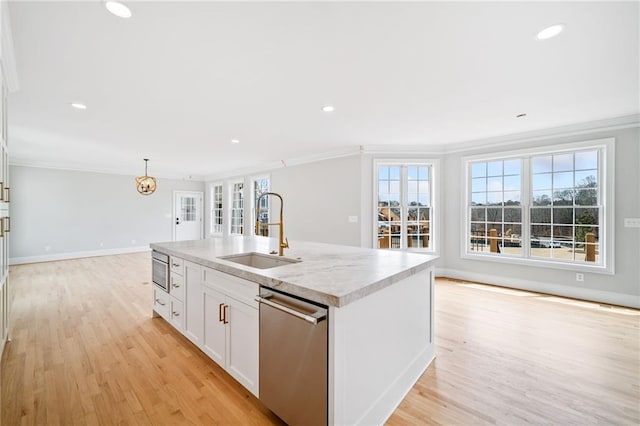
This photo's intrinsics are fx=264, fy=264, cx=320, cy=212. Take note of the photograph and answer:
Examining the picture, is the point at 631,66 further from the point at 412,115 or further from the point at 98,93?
the point at 98,93

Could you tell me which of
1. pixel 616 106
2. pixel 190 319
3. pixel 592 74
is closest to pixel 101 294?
pixel 190 319

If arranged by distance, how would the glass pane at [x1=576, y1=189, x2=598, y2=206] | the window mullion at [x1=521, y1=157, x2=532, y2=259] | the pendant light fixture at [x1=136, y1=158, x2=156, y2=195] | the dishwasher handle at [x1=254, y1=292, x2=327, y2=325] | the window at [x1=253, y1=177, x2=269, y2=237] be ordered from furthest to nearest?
the window at [x1=253, y1=177, x2=269, y2=237] → the pendant light fixture at [x1=136, y1=158, x2=156, y2=195] → the window mullion at [x1=521, y1=157, x2=532, y2=259] → the glass pane at [x1=576, y1=189, x2=598, y2=206] → the dishwasher handle at [x1=254, y1=292, x2=327, y2=325]

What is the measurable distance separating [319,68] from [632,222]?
4.45m

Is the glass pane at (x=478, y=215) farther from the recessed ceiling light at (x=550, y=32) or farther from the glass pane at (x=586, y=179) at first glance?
the recessed ceiling light at (x=550, y=32)

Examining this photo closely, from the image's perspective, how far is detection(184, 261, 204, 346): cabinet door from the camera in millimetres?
2199

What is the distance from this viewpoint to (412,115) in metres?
3.47

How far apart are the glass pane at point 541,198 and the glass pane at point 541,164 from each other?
0.35 meters

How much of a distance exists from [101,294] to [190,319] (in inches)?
107

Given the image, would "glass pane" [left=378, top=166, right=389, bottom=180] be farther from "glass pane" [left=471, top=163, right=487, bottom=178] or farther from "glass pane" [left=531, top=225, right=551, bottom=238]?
"glass pane" [left=531, top=225, right=551, bottom=238]

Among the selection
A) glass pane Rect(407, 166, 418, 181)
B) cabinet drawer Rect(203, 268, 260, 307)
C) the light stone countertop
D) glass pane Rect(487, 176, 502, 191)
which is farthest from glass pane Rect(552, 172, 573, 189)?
cabinet drawer Rect(203, 268, 260, 307)

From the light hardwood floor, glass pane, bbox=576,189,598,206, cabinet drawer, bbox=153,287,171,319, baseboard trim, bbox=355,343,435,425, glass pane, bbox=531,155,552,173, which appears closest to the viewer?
baseboard trim, bbox=355,343,435,425

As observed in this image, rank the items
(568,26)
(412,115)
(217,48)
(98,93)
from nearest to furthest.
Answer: (568,26)
(217,48)
(98,93)
(412,115)

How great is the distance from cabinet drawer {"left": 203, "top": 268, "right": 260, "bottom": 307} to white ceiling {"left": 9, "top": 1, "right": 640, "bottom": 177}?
1724mm

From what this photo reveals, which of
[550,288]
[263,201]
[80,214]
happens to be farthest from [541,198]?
[80,214]
